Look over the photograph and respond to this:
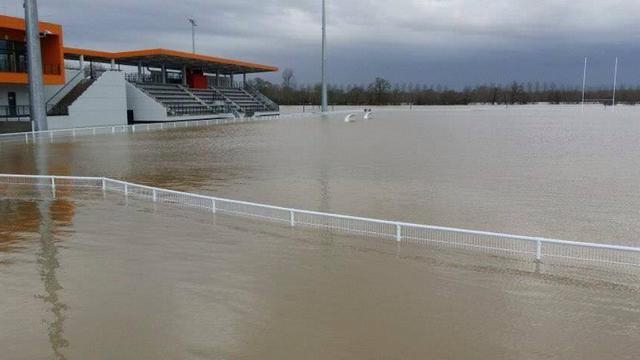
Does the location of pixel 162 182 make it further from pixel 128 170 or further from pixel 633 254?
pixel 633 254

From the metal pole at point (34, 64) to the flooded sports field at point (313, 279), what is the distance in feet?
69.0

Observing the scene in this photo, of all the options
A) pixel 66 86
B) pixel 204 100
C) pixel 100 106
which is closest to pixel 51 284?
pixel 100 106

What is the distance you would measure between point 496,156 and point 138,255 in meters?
17.7

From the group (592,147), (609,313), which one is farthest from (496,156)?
(609,313)

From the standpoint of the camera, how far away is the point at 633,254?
8359 millimetres

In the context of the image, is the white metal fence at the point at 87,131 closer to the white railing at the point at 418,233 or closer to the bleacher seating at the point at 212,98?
the bleacher seating at the point at 212,98

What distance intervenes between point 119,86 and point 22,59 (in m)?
9.44

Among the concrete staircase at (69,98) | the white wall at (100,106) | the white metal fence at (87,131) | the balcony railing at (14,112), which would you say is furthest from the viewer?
the white wall at (100,106)

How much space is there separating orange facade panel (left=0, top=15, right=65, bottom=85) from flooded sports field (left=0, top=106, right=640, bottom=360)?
88.5ft

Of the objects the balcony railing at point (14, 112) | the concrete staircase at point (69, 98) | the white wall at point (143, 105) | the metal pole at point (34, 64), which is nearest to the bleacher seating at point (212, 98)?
the white wall at point (143, 105)

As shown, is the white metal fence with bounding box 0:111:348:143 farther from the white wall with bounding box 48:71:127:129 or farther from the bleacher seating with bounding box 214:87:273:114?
the bleacher seating with bounding box 214:87:273:114

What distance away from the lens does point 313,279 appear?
24.6ft

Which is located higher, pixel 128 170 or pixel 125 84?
pixel 125 84

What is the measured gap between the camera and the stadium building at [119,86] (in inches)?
1572
